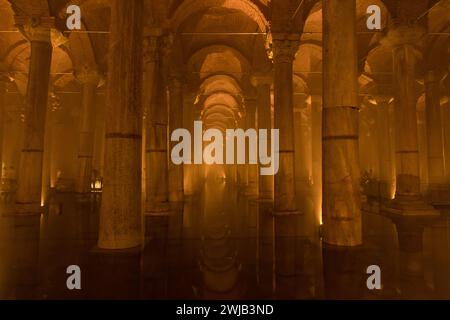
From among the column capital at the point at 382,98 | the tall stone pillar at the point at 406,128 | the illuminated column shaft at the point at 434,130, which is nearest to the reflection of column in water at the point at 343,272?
the tall stone pillar at the point at 406,128

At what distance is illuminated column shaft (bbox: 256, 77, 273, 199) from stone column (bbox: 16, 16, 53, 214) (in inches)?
381

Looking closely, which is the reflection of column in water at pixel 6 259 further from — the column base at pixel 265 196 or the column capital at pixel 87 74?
the column base at pixel 265 196

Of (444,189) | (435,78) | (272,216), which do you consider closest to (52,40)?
(272,216)

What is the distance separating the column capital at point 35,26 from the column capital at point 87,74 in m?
5.90

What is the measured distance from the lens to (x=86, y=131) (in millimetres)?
16906

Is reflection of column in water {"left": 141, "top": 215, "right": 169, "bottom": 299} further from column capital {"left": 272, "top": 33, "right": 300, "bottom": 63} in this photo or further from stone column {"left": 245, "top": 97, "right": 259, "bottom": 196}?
stone column {"left": 245, "top": 97, "right": 259, "bottom": 196}

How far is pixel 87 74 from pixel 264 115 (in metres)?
10.1

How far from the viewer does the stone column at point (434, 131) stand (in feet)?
53.7

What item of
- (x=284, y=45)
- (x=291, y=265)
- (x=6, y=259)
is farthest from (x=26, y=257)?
(x=284, y=45)

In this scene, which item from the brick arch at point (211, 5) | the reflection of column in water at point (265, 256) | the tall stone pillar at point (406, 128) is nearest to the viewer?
the reflection of column in water at point (265, 256)

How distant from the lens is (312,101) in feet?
67.0
